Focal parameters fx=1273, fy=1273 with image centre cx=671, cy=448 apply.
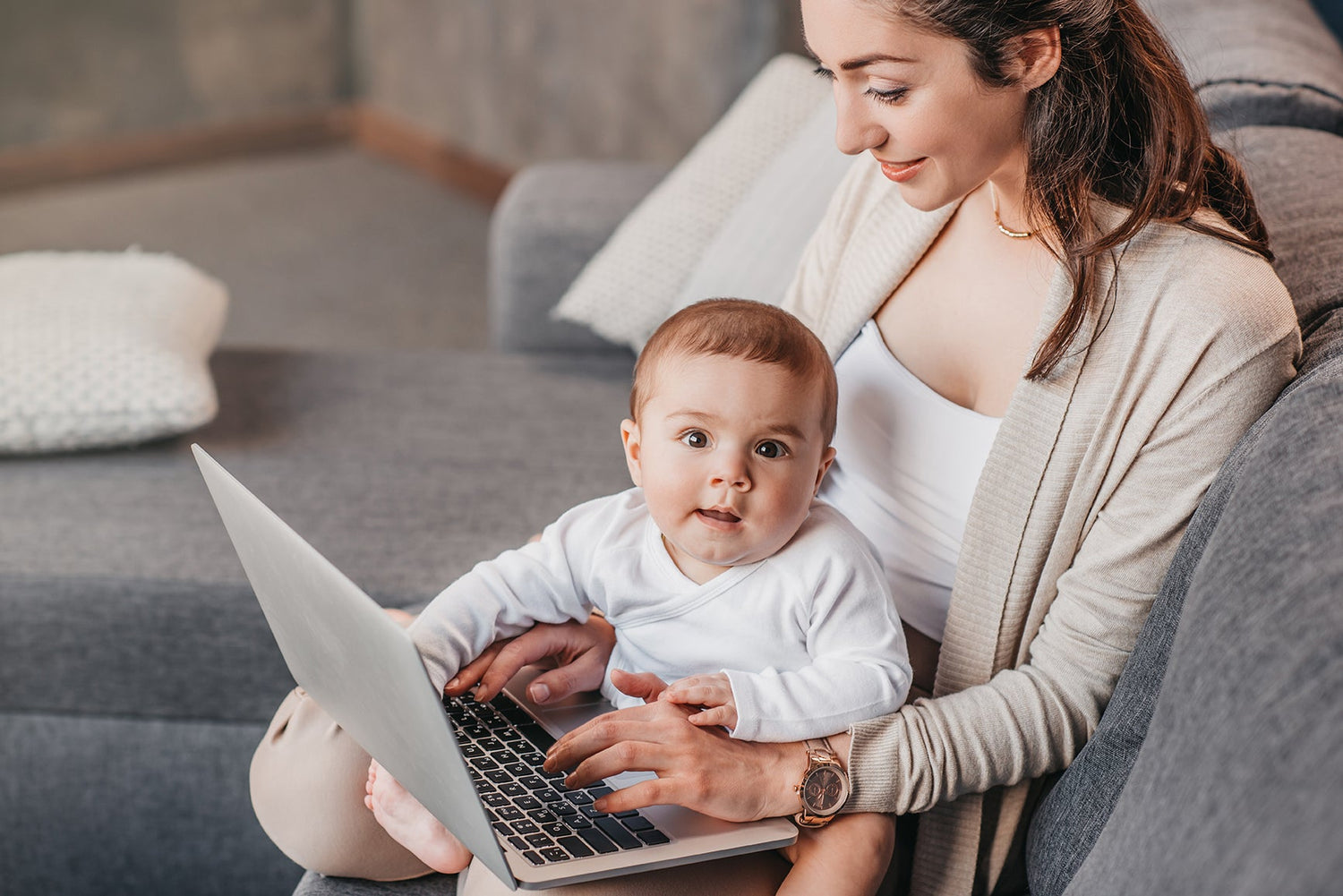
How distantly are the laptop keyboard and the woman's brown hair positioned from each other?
50 centimetres

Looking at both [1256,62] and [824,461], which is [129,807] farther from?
[1256,62]

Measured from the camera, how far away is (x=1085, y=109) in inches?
41.8

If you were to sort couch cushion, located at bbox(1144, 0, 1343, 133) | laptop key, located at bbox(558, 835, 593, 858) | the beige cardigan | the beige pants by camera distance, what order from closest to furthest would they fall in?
laptop key, located at bbox(558, 835, 593, 858), the beige cardigan, the beige pants, couch cushion, located at bbox(1144, 0, 1343, 133)

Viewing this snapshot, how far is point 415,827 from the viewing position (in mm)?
1033

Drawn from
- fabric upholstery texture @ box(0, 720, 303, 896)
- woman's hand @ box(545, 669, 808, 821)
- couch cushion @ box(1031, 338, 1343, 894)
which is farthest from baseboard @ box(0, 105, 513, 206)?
couch cushion @ box(1031, 338, 1343, 894)

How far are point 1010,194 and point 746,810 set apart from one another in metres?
0.60

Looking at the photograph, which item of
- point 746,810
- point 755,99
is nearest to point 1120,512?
point 746,810

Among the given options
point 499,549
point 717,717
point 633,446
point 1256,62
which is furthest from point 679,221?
point 717,717

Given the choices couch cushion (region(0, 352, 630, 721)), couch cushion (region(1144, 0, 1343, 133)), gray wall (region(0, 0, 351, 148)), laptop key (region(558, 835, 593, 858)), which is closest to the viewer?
laptop key (region(558, 835, 593, 858))

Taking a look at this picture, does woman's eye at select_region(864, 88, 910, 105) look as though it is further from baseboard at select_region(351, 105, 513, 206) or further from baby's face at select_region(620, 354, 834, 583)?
baseboard at select_region(351, 105, 513, 206)

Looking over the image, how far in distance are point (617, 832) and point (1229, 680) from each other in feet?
1.49

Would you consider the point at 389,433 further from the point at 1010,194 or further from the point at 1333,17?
the point at 1333,17

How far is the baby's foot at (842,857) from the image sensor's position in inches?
38.5

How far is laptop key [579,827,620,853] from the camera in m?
0.93
